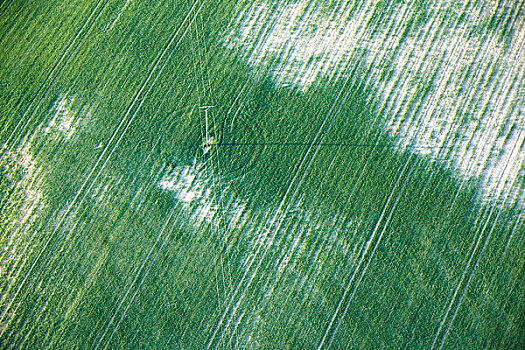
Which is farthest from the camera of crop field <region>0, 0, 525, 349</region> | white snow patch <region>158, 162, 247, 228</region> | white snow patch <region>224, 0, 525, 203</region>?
white snow patch <region>224, 0, 525, 203</region>

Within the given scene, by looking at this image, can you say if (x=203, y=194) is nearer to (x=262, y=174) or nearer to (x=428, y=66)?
(x=262, y=174)

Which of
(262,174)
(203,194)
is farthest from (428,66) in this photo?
(203,194)

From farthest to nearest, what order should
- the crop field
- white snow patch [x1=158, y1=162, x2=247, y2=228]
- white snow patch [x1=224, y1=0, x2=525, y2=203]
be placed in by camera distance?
white snow patch [x1=224, y1=0, x2=525, y2=203], white snow patch [x1=158, y1=162, x2=247, y2=228], the crop field

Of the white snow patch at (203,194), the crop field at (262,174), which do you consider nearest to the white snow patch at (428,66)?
the crop field at (262,174)

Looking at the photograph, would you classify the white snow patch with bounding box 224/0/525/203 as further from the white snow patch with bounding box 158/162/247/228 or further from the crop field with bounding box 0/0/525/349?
the white snow patch with bounding box 158/162/247/228

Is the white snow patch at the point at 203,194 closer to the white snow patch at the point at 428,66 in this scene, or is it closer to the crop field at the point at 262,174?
the crop field at the point at 262,174

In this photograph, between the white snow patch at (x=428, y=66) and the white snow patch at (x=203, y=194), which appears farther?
the white snow patch at (x=428, y=66)

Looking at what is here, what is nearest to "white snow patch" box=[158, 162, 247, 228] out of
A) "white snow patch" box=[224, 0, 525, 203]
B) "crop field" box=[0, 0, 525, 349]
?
"crop field" box=[0, 0, 525, 349]

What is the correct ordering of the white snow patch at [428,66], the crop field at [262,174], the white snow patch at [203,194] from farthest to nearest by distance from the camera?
the white snow patch at [428,66]
the white snow patch at [203,194]
the crop field at [262,174]
